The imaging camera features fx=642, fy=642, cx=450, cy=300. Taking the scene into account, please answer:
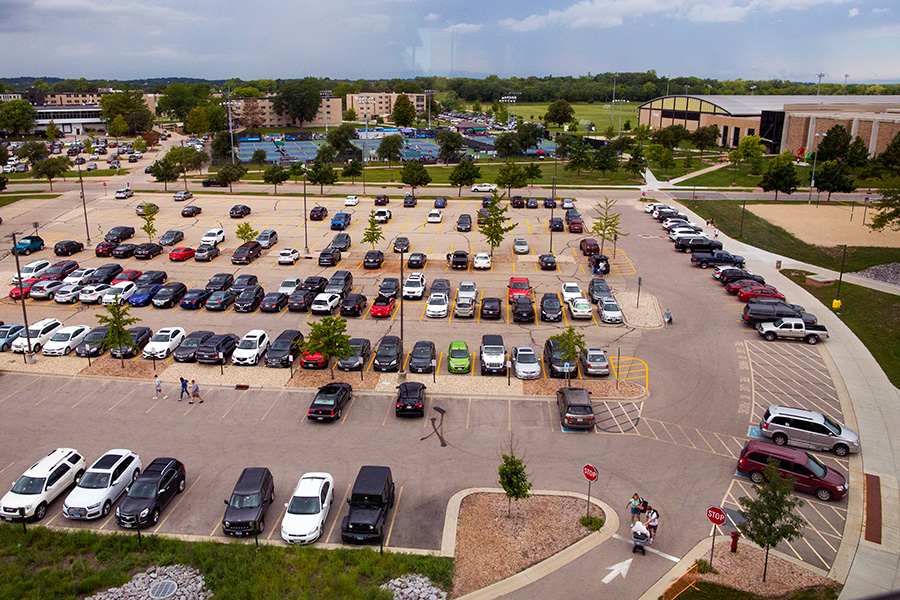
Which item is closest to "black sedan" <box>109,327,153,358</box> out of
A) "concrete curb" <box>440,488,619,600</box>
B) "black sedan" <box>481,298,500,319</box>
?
"black sedan" <box>481,298,500,319</box>

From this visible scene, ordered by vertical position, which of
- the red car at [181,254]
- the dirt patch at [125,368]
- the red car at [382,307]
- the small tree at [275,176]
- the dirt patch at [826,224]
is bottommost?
the dirt patch at [125,368]

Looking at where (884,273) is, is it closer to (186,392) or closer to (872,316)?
(872,316)

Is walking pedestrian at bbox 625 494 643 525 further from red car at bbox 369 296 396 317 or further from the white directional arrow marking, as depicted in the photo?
red car at bbox 369 296 396 317

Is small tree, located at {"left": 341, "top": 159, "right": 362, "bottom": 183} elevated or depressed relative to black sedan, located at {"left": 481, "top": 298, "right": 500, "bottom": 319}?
elevated

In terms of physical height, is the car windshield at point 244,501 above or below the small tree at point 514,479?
below

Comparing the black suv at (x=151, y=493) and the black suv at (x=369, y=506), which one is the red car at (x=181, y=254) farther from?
the black suv at (x=369, y=506)

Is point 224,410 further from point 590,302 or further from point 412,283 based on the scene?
point 590,302

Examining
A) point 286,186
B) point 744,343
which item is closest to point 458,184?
point 286,186

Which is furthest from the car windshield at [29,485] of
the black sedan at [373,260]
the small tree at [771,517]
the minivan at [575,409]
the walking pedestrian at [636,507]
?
the black sedan at [373,260]
